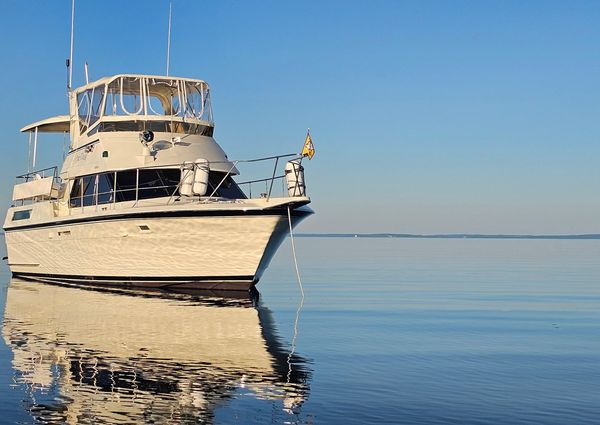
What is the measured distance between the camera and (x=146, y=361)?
9.95 m

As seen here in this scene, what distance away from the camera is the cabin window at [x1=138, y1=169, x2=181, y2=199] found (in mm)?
20625

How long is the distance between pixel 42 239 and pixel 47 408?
1783 cm

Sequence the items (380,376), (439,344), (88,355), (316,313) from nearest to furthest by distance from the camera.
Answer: (380,376) < (88,355) < (439,344) < (316,313)

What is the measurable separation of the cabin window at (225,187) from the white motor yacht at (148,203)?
40mm

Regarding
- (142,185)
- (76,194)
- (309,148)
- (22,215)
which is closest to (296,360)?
(309,148)

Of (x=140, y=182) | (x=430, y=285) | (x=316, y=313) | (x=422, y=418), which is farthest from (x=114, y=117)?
(x=422, y=418)

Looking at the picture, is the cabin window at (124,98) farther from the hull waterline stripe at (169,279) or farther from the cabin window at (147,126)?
the hull waterline stripe at (169,279)

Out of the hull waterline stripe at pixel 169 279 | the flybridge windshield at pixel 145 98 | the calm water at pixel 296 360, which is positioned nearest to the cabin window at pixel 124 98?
the flybridge windshield at pixel 145 98

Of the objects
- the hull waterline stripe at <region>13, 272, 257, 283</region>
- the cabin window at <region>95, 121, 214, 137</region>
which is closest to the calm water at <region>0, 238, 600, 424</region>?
the hull waterline stripe at <region>13, 272, 257, 283</region>

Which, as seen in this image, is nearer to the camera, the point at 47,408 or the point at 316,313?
the point at 47,408

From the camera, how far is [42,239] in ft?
79.3

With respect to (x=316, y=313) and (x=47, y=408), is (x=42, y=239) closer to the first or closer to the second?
(x=316, y=313)

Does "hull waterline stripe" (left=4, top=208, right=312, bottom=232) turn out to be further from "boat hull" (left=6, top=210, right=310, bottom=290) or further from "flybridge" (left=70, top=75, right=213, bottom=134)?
"flybridge" (left=70, top=75, right=213, bottom=134)

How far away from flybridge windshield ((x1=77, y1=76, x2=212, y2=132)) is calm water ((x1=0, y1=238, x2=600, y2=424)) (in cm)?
623
